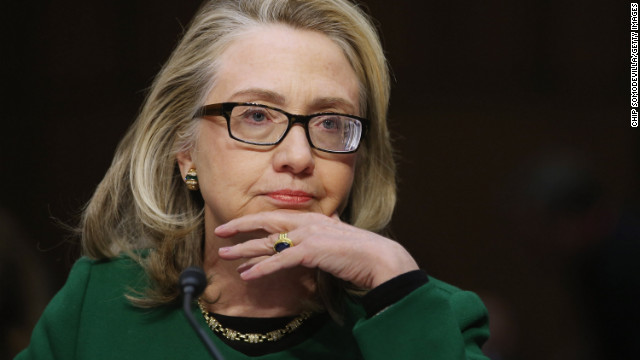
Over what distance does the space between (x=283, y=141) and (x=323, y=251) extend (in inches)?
10.8

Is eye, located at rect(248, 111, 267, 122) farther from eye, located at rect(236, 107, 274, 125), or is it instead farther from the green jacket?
the green jacket

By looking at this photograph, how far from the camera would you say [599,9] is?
3.66m

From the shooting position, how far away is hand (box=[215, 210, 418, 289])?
1.54 metres

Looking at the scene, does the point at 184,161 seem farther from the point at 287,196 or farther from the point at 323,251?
the point at 323,251

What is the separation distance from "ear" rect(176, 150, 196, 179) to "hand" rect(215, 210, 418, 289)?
0.30 m

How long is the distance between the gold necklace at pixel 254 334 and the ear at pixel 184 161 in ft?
1.12

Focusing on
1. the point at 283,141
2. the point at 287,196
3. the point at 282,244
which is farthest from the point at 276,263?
the point at 283,141

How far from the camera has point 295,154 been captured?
164 centimetres

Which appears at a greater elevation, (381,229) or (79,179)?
(381,229)

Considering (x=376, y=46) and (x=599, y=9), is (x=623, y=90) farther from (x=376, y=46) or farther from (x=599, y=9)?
(x=376, y=46)

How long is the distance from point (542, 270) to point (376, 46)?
201cm

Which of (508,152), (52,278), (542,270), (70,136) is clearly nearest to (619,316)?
(542,270)

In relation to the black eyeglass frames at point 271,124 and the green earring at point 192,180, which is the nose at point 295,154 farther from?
the green earring at point 192,180

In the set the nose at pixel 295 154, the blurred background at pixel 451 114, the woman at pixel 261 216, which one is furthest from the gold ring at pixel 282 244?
the blurred background at pixel 451 114
